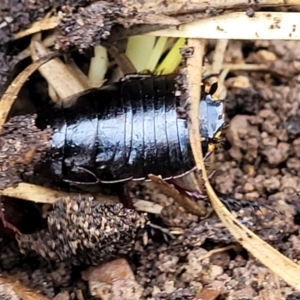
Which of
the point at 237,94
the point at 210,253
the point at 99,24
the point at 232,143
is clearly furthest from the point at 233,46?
the point at 210,253

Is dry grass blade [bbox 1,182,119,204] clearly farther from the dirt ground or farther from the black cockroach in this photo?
the dirt ground

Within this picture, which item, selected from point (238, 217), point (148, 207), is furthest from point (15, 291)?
point (238, 217)

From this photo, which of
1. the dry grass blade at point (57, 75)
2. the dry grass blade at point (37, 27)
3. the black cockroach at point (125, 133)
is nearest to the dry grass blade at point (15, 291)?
the black cockroach at point (125, 133)

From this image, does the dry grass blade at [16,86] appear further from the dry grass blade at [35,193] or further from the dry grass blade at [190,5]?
the dry grass blade at [190,5]

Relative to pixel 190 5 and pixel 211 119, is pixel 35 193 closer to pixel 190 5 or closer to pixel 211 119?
pixel 211 119

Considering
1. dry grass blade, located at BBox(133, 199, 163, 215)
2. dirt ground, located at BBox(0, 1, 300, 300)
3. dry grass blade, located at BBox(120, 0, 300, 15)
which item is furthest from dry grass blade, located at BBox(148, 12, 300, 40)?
dry grass blade, located at BBox(133, 199, 163, 215)

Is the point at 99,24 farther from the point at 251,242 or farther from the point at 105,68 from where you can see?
the point at 251,242
